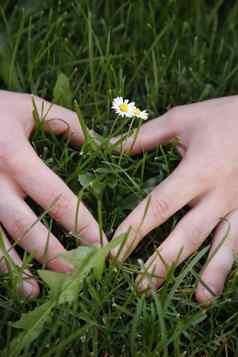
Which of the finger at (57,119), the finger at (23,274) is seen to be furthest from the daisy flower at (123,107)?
the finger at (23,274)

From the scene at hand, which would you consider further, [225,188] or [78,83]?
[78,83]

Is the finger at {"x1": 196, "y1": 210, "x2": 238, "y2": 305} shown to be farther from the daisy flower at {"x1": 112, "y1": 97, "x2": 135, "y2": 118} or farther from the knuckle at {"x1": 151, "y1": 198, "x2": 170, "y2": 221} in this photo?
the daisy flower at {"x1": 112, "y1": 97, "x2": 135, "y2": 118}

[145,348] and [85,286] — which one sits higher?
[85,286]

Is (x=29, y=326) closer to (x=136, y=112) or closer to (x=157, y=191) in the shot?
(x=157, y=191)

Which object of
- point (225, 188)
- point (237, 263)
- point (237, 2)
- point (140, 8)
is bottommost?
point (237, 263)

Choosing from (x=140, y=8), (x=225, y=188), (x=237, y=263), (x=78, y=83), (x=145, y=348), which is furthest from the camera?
(x=140, y=8)

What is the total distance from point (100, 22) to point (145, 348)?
1.18 meters

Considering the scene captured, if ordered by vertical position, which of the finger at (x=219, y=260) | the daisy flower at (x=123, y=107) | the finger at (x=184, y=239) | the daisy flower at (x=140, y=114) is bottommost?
the finger at (x=219, y=260)

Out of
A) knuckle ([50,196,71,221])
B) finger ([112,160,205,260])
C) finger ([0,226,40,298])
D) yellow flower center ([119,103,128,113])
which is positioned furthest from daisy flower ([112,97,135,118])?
finger ([0,226,40,298])

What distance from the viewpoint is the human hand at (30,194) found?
1729 millimetres

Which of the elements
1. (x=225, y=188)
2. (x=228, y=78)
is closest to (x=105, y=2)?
(x=228, y=78)

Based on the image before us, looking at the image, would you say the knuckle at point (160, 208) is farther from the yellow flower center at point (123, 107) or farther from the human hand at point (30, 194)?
the yellow flower center at point (123, 107)

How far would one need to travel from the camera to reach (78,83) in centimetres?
222

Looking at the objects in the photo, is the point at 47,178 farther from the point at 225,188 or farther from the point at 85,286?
the point at 225,188
